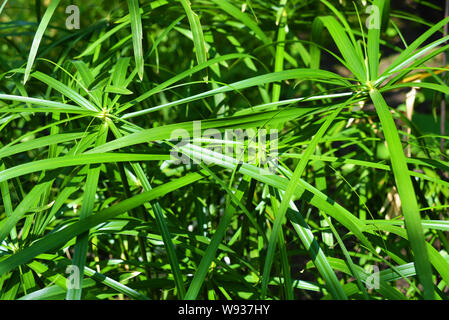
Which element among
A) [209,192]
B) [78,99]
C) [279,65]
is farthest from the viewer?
[209,192]

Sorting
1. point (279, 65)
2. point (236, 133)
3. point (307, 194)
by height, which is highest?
point (279, 65)

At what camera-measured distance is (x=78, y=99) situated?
2.01 feet

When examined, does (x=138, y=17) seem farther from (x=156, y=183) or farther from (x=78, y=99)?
(x=156, y=183)

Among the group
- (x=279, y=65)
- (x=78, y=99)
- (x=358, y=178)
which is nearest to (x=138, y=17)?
(x=78, y=99)

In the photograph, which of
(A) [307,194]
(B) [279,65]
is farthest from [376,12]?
(A) [307,194]

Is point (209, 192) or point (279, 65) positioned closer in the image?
point (279, 65)

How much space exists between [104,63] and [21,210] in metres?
0.39

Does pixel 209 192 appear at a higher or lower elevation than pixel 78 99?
lower

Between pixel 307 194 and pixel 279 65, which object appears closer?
pixel 307 194
